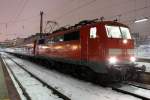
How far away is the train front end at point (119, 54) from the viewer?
12.7 m

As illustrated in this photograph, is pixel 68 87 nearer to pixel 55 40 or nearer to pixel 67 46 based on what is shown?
pixel 67 46

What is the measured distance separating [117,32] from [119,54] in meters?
1.32

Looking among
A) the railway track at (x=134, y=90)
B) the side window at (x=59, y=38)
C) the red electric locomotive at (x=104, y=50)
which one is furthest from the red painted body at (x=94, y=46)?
the side window at (x=59, y=38)

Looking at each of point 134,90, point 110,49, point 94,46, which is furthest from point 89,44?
point 134,90

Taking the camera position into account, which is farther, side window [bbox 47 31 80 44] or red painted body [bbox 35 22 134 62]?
side window [bbox 47 31 80 44]

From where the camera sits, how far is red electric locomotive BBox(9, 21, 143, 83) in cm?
1295

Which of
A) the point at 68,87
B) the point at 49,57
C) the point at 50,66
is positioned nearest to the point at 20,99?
the point at 68,87

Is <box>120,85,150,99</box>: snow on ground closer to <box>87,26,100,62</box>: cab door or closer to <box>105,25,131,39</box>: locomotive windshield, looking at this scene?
<box>87,26,100,62</box>: cab door

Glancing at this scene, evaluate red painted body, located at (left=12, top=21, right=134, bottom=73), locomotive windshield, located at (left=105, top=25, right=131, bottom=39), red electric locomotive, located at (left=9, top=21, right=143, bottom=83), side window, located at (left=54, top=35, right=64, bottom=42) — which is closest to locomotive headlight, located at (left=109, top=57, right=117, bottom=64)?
red electric locomotive, located at (left=9, top=21, right=143, bottom=83)

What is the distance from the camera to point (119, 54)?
1327cm

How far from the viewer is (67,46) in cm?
1716

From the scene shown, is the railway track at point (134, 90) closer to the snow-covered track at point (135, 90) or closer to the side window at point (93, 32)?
the snow-covered track at point (135, 90)

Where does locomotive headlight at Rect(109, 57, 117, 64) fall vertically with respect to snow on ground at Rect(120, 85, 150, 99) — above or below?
above

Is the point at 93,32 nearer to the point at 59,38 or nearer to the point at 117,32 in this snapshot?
the point at 117,32
